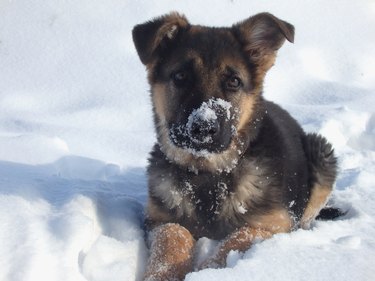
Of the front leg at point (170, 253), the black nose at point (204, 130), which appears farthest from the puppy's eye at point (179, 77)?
the front leg at point (170, 253)

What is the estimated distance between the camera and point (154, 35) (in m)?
3.99

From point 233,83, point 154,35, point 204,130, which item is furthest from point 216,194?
point 154,35

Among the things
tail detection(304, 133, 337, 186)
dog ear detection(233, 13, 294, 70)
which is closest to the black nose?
dog ear detection(233, 13, 294, 70)

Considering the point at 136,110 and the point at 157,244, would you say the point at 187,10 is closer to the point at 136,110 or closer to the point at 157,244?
the point at 136,110

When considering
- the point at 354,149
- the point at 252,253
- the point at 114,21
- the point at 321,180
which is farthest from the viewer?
the point at 114,21

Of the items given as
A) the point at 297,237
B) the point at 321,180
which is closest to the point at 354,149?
the point at 321,180

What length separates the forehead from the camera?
3949mm

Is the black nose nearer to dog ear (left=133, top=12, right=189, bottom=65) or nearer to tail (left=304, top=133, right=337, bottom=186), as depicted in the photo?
dog ear (left=133, top=12, right=189, bottom=65)

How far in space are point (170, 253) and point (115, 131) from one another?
377 centimetres

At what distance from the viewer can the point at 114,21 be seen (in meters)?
8.95

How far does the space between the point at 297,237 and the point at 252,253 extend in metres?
0.47

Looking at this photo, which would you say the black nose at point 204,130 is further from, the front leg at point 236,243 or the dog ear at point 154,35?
the dog ear at point 154,35

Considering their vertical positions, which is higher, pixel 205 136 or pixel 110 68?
pixel 205 136

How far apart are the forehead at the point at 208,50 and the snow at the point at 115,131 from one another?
4.18 ft
